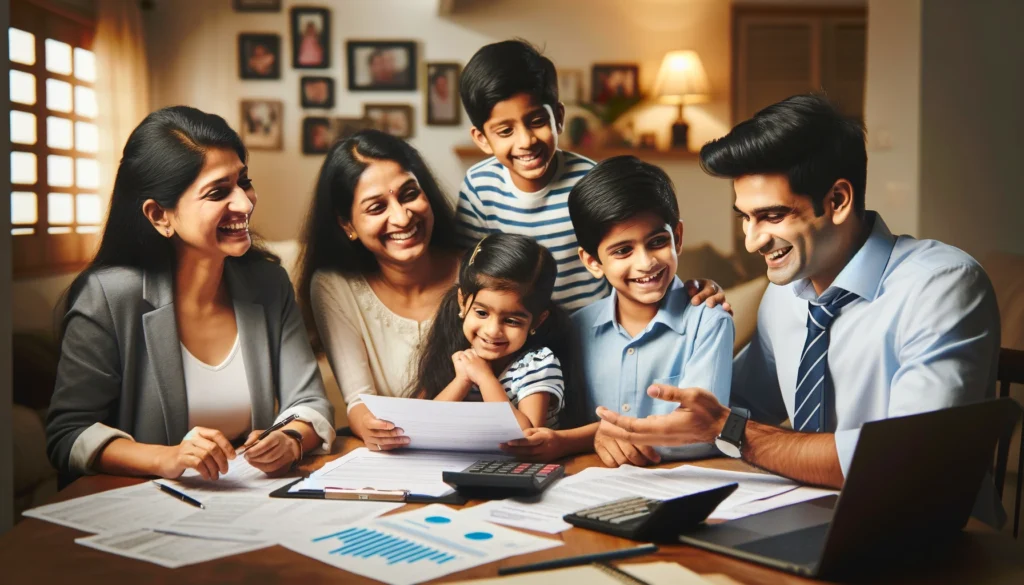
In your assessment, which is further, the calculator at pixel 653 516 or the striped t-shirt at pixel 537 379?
the striped t-shirt at pixel 537 379

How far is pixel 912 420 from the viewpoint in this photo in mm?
985

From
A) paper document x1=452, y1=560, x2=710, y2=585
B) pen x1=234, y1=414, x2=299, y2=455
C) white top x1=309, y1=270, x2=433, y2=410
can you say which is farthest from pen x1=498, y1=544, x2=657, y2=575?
white top x1=309, y1=270, x2=433, y2=410

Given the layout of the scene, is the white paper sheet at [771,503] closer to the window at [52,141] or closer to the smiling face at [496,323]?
the smiling face at [496,323]

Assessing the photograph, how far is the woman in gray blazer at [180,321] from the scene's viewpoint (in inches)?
61.3

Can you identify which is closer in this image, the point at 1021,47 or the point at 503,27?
the point at 1021,47

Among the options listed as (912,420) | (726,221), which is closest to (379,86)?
(726,221)

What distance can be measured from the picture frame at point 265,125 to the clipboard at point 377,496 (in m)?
4.27

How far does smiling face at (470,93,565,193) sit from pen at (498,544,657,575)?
0.98m

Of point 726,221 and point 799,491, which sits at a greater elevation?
point 726,221

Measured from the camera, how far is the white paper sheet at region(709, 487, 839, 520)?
1.19m

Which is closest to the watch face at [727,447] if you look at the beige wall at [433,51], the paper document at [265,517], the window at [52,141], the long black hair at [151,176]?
the paper document at [265,517]

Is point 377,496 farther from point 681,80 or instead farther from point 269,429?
point 681,80

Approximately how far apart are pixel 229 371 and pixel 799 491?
3.36 feet

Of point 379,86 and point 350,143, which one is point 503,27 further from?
point 350,143
